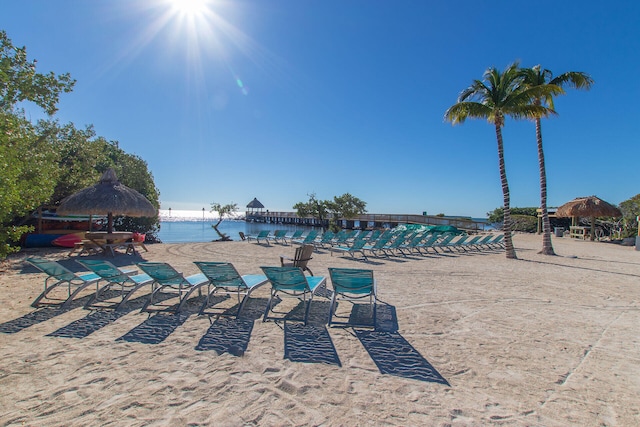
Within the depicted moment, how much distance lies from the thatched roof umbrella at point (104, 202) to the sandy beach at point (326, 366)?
258 inches

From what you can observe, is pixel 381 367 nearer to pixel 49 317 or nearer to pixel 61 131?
pixel 49 317

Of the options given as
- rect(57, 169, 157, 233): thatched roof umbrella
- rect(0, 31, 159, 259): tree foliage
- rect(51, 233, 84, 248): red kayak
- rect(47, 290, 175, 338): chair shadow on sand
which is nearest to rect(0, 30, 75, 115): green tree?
rect(0, 31, 159, 259): tree foliage

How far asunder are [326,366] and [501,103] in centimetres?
1210

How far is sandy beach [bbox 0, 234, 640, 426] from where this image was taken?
2.44 meters

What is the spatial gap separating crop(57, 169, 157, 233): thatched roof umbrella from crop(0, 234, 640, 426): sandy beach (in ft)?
21.5

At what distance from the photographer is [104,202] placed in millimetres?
11547

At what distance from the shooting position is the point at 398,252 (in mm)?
13484

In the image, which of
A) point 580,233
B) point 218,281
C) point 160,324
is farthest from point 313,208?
point 160,324

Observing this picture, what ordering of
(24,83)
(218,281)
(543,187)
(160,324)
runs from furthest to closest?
(543,187) < (24,83) < (218,281) < (160,324)

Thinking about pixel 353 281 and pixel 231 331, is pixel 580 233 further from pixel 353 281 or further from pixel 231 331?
pixel 231 331

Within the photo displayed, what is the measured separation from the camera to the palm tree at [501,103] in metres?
11.5

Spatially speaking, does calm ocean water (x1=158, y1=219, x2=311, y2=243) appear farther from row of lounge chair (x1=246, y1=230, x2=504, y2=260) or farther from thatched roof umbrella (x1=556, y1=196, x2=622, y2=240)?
thatched roof umbrella (x1=556, y1=196, x2=622, y2=240)

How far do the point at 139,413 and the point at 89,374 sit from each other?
961 mm

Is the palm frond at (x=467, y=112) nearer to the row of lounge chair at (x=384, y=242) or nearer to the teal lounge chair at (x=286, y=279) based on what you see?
the row of lounge chair at (x=384, y=242)
